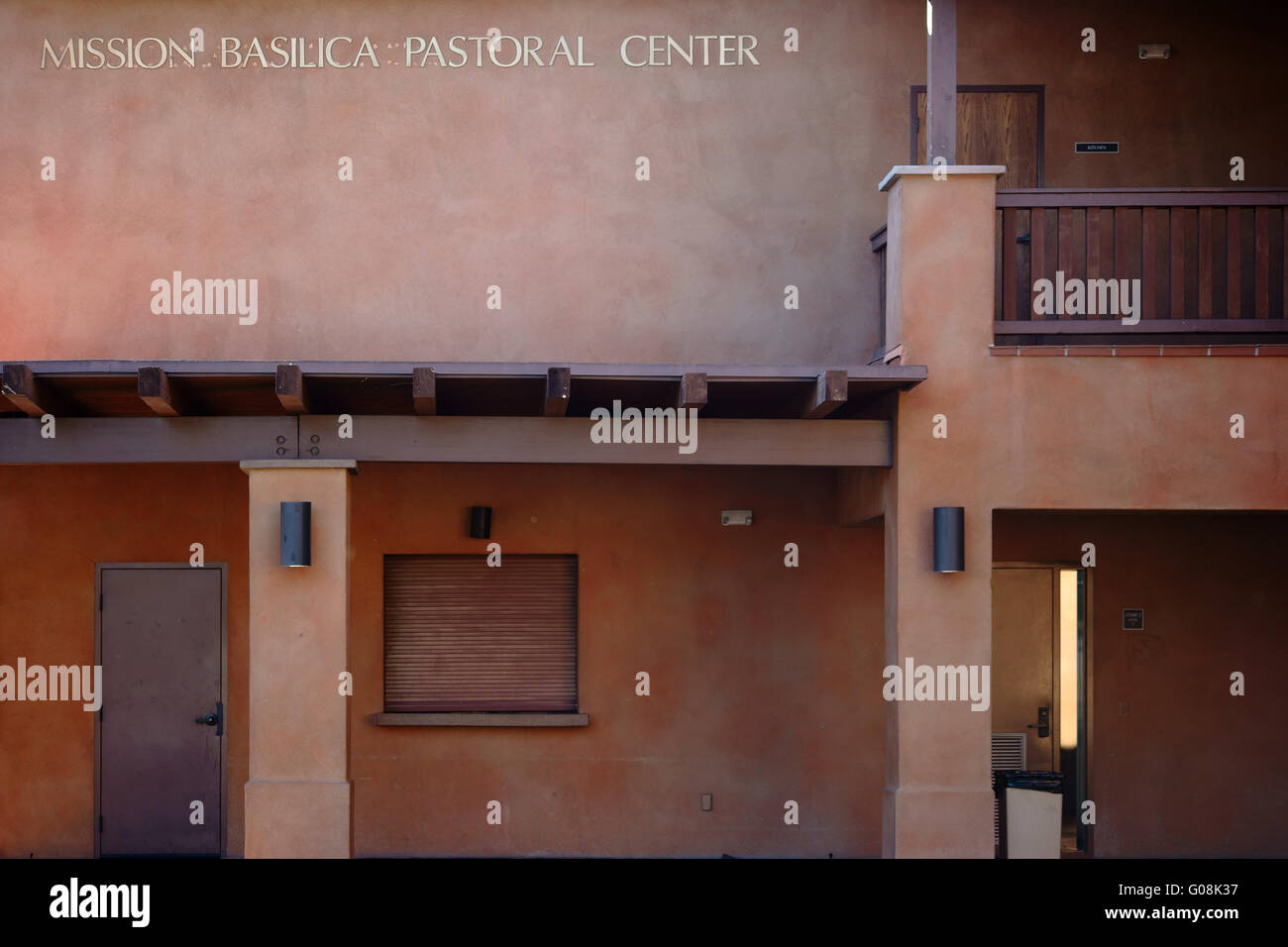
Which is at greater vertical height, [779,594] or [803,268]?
[803,268]

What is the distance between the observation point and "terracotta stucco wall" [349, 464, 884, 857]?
9367mm

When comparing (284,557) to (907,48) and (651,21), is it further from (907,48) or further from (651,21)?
(907,48)

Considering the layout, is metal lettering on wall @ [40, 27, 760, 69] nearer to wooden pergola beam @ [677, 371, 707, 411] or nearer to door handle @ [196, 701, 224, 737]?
wooden pergola beam @ [677, 371, 707, 411]

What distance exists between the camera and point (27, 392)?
7.16 metres

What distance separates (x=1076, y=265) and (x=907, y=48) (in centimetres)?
262

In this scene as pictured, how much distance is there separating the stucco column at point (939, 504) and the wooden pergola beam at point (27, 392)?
210 inches

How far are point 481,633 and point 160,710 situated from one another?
8.44 ft

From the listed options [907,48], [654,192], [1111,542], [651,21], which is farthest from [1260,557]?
[651,21]

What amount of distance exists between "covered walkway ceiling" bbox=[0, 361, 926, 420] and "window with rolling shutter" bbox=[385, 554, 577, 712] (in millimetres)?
1947

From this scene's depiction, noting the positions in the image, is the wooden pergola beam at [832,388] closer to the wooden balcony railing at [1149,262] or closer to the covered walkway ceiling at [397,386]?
the covered walkway ceiling at [397,386]

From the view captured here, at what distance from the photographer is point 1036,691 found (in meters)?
9.93

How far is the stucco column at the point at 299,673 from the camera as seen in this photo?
24.4ft
